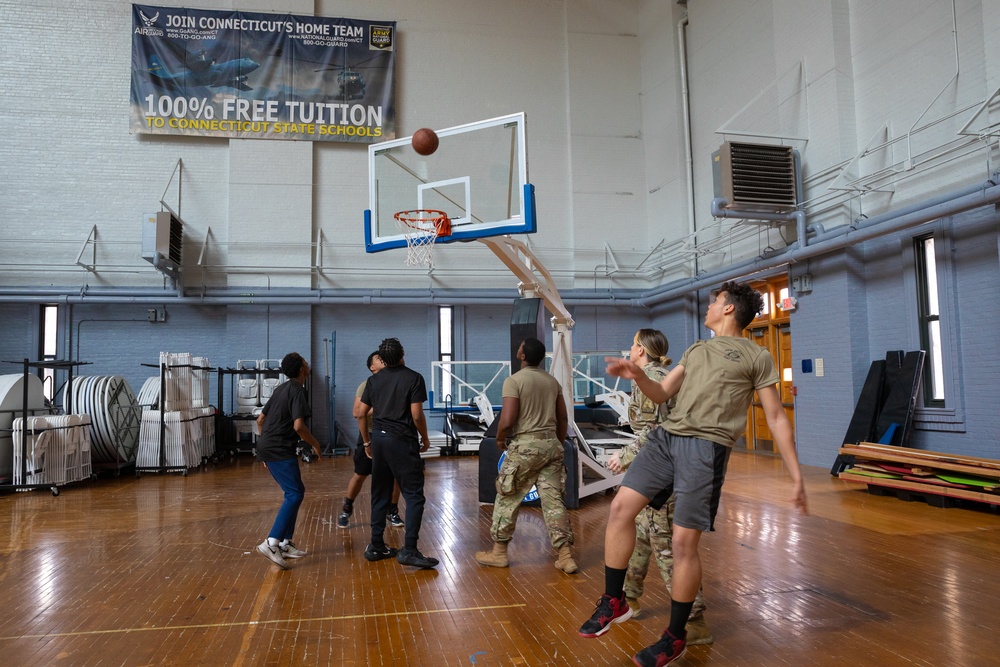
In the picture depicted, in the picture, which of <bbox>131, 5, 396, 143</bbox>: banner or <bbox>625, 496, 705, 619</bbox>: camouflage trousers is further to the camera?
<bbox>131, 5, 396, 143</bbox>: banner

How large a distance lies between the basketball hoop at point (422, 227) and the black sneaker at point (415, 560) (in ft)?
12.3

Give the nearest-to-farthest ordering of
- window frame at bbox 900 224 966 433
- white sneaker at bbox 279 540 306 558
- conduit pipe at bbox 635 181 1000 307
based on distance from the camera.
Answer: white sneaker at bbox 279 540 306 558, conduit pipe at bbox 635 181 1000 307, window frame at bbox 900 224 966 433

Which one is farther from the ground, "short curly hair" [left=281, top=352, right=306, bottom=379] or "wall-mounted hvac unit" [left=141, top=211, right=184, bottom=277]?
"wall-mounted hvac unit" [left=141, top=211, right=184, bottom=277]

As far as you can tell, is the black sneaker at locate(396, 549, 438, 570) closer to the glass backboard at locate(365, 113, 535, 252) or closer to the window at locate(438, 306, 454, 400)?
the glass backboard at locate(365, 113, 535, 252)

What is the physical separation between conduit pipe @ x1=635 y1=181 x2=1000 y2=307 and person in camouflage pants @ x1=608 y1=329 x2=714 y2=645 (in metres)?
5.61

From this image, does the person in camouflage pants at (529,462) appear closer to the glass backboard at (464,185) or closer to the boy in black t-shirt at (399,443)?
the boy in black t-shirt at (399,443)

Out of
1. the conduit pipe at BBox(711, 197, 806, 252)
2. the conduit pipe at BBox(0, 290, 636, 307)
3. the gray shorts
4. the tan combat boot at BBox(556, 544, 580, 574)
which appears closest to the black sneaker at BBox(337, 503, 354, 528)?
the tan combat boot at BBox(556, 544, 580, 574)

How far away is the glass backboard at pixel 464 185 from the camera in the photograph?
7.49 metres

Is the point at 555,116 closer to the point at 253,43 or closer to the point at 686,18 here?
the point at 686,18

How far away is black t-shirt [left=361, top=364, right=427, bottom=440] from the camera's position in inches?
200

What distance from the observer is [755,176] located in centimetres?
1059

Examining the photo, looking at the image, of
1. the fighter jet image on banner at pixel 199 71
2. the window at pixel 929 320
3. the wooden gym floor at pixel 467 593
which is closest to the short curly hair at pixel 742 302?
the wooden gym floor at pixel 467 593

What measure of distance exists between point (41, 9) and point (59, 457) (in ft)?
34.5

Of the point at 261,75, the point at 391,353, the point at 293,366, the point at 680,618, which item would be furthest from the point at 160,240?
the point at 680,618
